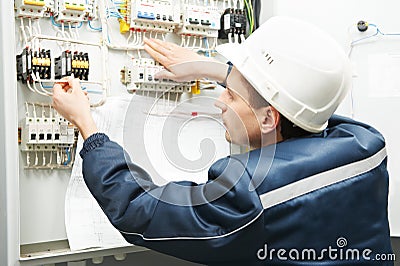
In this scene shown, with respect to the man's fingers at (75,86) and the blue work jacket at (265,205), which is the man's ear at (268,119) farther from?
the man's fingers at (75,86)

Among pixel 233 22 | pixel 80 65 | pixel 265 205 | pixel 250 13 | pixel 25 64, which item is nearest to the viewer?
pixel 265 205

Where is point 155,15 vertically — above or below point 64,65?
above

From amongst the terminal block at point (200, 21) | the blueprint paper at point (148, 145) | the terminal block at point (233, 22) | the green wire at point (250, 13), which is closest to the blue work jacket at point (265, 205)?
the blueprint paper at point (148, 145)

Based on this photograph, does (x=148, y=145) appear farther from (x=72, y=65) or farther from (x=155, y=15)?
(x=155, y=15)

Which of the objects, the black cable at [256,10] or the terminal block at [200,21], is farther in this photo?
the black cable at [256,10]

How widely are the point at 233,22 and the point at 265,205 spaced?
1618mm

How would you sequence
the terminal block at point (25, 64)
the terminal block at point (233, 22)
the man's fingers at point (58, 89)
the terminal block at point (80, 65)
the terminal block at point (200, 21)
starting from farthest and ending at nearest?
the terminal block at point (233, 22), the terminal block at point (200, 21), the terminal block at point (80, 65), the terminal block at point (25, 64), the man's fingers at point (58, 89)

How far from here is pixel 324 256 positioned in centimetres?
131

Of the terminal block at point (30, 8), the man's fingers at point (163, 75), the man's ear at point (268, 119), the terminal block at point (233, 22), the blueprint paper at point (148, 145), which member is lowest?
the blueprint paper at point (148, 145)

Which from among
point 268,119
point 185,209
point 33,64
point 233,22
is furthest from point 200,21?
point 185,209

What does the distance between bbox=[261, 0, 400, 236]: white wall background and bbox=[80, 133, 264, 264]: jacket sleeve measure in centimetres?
164

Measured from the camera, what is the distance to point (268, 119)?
54.4 inches

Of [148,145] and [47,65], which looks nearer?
[47,65]

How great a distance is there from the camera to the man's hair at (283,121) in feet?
4.48
